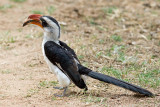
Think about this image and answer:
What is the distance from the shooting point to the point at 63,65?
5246 mm

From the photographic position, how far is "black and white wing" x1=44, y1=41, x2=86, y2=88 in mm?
5121

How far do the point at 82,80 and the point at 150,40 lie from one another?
3616 millimetres

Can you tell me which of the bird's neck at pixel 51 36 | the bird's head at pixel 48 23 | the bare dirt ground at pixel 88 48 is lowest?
the bare dirt ground at pixel 88 48

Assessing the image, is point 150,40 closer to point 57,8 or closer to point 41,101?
point 57,8

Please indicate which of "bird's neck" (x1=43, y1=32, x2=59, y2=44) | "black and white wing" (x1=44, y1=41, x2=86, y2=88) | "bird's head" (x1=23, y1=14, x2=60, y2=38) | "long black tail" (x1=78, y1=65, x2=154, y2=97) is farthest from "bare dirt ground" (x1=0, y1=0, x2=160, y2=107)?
"bird's head" (x1=23, y1=14, x2=60, y2=38)

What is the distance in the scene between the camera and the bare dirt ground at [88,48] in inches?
204

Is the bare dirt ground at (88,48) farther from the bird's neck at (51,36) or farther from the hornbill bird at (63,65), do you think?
the bird's neck at (51,36)

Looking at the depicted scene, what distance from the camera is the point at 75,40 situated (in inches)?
301

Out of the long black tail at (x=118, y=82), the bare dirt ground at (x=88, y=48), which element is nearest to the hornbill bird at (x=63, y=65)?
the long black tail at (x=118, y=82)

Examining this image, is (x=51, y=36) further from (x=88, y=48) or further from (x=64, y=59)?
(x=88, y=48)

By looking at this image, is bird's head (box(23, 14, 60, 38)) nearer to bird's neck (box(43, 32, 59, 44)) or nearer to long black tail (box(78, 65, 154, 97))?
bird's neck (box(43, 32, 59, 44))

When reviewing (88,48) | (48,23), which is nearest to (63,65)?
(48,23)

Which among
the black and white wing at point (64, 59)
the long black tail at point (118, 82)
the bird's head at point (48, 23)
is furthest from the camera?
the bird's head at point (48, 23)

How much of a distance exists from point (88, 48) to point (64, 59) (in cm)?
212
